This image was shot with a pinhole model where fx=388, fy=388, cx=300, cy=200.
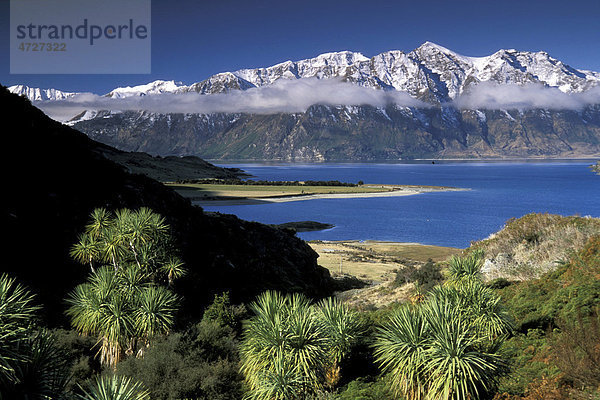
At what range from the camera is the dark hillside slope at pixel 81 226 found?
2319 centimetres

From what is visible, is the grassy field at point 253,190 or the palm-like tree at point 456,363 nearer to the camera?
the palm-like tree at point 456,363

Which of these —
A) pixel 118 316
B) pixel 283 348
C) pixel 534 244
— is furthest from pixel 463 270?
pixel 118 316

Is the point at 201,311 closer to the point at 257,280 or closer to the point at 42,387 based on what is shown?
the point at 257,280

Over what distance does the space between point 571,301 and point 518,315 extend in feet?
6.67

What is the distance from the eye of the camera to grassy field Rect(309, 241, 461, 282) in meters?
51.6

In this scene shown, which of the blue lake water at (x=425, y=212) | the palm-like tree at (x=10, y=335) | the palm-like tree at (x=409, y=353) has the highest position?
the palm-like tree at (x=10, y=335)

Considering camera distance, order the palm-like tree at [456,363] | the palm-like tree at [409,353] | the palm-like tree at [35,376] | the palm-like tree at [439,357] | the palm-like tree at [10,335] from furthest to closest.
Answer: the palm-like tree at [409,353]
the palm-like tree at [439,357]
the palm-like tree at [456,363]
the palm-like tree at [35,376]
the palm-like tree at [10,335]

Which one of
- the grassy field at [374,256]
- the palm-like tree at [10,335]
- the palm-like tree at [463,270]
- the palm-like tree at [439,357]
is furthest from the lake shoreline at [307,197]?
the palm-like tree at [439,357]

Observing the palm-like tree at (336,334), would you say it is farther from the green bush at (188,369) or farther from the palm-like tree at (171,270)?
the palm-like tree at (171,270)

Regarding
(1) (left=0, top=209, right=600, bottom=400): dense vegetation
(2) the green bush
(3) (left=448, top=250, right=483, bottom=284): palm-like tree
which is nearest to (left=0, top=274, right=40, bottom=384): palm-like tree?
(1) (left=0, top=209, right=600, bottom=400): dense vegetation

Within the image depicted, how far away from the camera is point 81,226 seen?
26.7 metres

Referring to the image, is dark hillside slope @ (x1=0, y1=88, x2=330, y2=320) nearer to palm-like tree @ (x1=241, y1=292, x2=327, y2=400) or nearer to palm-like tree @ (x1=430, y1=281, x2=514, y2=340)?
palm-like tree @ (x1=241, y1=292, x2=327, y2=400)

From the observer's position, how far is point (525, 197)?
14438 cm

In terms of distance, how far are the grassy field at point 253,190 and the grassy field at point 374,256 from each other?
7788 cm
